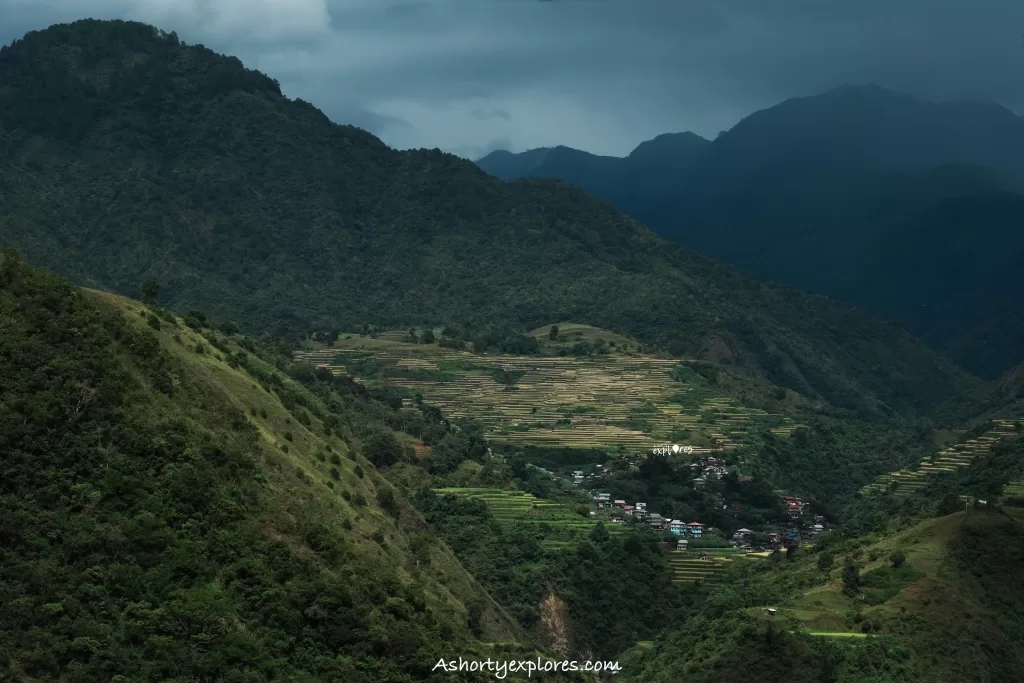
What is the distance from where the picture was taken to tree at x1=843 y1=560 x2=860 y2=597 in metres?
50.5

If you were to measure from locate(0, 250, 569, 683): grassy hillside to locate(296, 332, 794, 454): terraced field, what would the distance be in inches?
2340

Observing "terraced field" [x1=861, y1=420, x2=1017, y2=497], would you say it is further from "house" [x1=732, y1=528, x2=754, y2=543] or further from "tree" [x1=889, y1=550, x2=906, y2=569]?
"tree" [x1=889, y1=550, x2=906, y2=569]

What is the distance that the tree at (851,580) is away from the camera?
166ft

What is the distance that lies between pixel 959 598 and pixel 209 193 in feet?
522

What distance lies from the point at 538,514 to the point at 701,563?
31.3 ft

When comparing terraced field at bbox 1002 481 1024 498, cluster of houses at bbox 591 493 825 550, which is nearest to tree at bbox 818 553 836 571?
terraced field at bbox 1002 481 1024 498

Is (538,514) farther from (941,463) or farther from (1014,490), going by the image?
(941,463)

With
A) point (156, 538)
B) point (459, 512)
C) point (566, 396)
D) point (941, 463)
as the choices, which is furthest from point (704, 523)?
point (156, 538)

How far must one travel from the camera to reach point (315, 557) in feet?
121

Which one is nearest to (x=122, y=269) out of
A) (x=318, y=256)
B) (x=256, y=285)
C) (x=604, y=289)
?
(x=256, y=285)

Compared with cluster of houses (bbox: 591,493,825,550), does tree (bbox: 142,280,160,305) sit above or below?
above

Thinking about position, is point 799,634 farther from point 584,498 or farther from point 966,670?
point 584,498

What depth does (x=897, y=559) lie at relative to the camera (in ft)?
168

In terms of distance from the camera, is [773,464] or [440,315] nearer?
[773,464]
